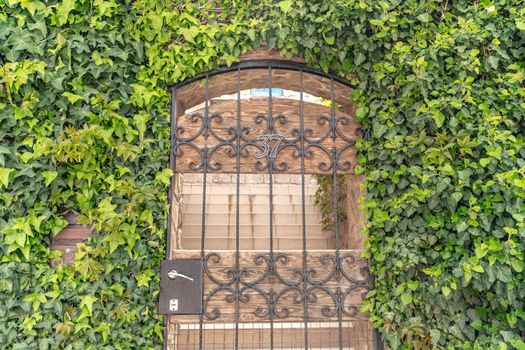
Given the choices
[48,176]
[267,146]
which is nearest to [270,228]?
[267,146]

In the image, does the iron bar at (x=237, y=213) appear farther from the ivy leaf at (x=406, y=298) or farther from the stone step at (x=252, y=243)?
the stone step at (x=252, y=243)

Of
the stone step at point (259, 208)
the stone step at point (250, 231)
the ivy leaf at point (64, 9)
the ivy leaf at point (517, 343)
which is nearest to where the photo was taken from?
the ivy leaf at point (517, 343)

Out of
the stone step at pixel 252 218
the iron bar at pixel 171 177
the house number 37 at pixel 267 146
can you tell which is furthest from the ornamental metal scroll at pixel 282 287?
the stone step at pixel 252 218

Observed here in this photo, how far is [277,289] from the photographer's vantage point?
2555mm

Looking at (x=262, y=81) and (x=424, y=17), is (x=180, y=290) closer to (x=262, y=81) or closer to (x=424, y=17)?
(x=262, y=81)

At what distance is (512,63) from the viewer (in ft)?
7.93

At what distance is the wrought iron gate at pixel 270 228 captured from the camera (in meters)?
2.52

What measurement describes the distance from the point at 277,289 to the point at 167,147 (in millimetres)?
1153

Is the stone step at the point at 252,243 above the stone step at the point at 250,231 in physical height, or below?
below

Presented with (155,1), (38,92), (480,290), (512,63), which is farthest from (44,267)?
(512,63)

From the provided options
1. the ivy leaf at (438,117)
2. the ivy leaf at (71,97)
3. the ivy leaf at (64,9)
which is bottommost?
the ivy leaf at (438,117)

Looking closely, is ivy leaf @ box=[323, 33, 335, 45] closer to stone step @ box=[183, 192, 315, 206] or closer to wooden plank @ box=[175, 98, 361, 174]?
wooden plank @ box=[175, 98, 361, 174]

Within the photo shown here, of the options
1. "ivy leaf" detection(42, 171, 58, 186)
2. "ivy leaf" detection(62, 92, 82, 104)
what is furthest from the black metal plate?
"ivy leaf" detection(62, 92, 82, 104)

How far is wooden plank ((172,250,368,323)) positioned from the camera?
99.4 inches
